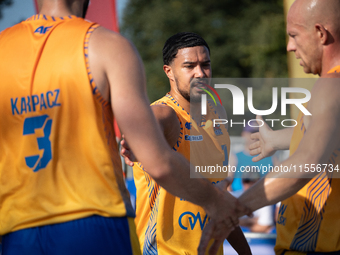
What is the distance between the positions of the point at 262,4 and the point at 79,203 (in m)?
27.2

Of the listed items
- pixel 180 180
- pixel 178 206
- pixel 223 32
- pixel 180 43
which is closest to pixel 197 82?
pixel 180 43

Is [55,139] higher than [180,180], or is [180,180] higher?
[55,139]

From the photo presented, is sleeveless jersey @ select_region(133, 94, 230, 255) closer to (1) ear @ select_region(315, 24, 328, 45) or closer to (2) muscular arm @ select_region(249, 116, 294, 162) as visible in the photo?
(2) muscular arm @ select_region(249, 116, 294, 162)

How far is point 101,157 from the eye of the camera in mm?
1690

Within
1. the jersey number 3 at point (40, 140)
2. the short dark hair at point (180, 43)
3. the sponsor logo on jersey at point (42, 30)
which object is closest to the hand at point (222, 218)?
the jersey number 3 at point (40, 140)

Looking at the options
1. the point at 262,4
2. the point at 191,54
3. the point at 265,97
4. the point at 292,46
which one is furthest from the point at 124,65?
the point at 262,4

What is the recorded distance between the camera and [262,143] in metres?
2.99

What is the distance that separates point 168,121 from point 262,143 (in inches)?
30.5

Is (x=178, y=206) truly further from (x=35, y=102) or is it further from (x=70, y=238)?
(x=35, y=102)

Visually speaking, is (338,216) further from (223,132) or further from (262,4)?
(262,4)

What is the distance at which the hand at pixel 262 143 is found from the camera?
2941 mm

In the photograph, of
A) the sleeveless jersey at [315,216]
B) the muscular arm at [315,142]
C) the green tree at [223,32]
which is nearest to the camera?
the muscular arm at [315,142]

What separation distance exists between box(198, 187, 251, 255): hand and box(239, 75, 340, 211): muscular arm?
17cm

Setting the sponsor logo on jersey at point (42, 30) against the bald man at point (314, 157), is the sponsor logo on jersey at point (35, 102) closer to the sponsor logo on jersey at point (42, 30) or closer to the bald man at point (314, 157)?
the sponsor logo on jersey at point (42, 30)
